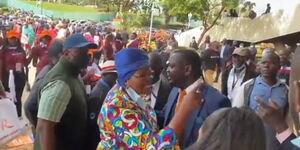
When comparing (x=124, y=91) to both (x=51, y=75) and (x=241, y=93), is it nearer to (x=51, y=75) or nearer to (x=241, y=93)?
(x=51, y=75)

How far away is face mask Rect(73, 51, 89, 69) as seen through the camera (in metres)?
4.10

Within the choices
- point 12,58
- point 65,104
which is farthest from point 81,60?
point 12,58

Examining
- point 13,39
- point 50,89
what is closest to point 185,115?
point 50,89

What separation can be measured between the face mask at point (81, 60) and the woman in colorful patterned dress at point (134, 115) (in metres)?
0.71

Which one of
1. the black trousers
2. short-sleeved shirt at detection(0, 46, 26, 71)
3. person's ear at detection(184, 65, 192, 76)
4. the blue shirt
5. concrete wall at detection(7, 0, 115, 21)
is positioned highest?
person's ear at detection(184, 65, 192, 76)

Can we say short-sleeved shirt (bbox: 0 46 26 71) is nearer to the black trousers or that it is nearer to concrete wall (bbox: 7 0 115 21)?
the black trousers

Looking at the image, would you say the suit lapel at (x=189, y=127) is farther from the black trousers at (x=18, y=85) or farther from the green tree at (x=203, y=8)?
the green tree at (x=203, y=8)

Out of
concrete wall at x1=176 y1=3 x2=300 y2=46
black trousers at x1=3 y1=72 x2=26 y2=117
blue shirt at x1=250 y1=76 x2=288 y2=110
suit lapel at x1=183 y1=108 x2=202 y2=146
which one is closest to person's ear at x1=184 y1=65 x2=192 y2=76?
suit lapel at x1=183 y1=108 x2=202 y2=146

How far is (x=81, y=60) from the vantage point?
4.15 m

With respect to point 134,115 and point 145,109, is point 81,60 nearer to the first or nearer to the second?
point 145,109

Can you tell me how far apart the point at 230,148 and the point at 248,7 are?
26530 millimetres

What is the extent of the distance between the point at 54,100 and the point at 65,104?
0.10m

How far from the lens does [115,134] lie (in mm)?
3176

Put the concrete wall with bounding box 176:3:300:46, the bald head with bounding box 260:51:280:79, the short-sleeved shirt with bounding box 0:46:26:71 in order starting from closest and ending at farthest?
the bald head with bounding box 260:51:280:79, the short-sleeved shirt with bounding box 0:46:26:71, the concrete wall with bounding box 176:3:300:46
